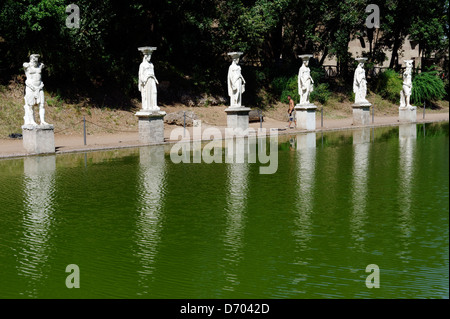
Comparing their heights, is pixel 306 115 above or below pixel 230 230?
above


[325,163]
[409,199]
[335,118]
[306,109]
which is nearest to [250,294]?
[409,199]

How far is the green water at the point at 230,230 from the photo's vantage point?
662cm

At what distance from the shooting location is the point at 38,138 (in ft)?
61.4

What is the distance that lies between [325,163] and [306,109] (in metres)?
11.8

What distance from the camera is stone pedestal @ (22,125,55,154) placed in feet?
61.2

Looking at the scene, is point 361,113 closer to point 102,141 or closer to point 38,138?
point 102,141

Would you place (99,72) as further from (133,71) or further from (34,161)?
(34,161)

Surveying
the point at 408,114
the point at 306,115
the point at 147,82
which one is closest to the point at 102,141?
the point at 147,82

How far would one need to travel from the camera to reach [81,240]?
862 centimetres

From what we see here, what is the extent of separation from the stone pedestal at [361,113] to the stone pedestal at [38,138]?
16858mm

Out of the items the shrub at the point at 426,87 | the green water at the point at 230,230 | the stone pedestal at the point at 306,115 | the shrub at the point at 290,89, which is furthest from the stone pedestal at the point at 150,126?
the shrub at the point at 426,87

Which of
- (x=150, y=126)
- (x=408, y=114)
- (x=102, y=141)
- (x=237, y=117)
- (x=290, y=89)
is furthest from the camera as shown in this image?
(x=290, y=89)

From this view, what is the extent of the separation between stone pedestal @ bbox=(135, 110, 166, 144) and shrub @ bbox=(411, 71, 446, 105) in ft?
78.5

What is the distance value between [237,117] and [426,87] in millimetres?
20564
